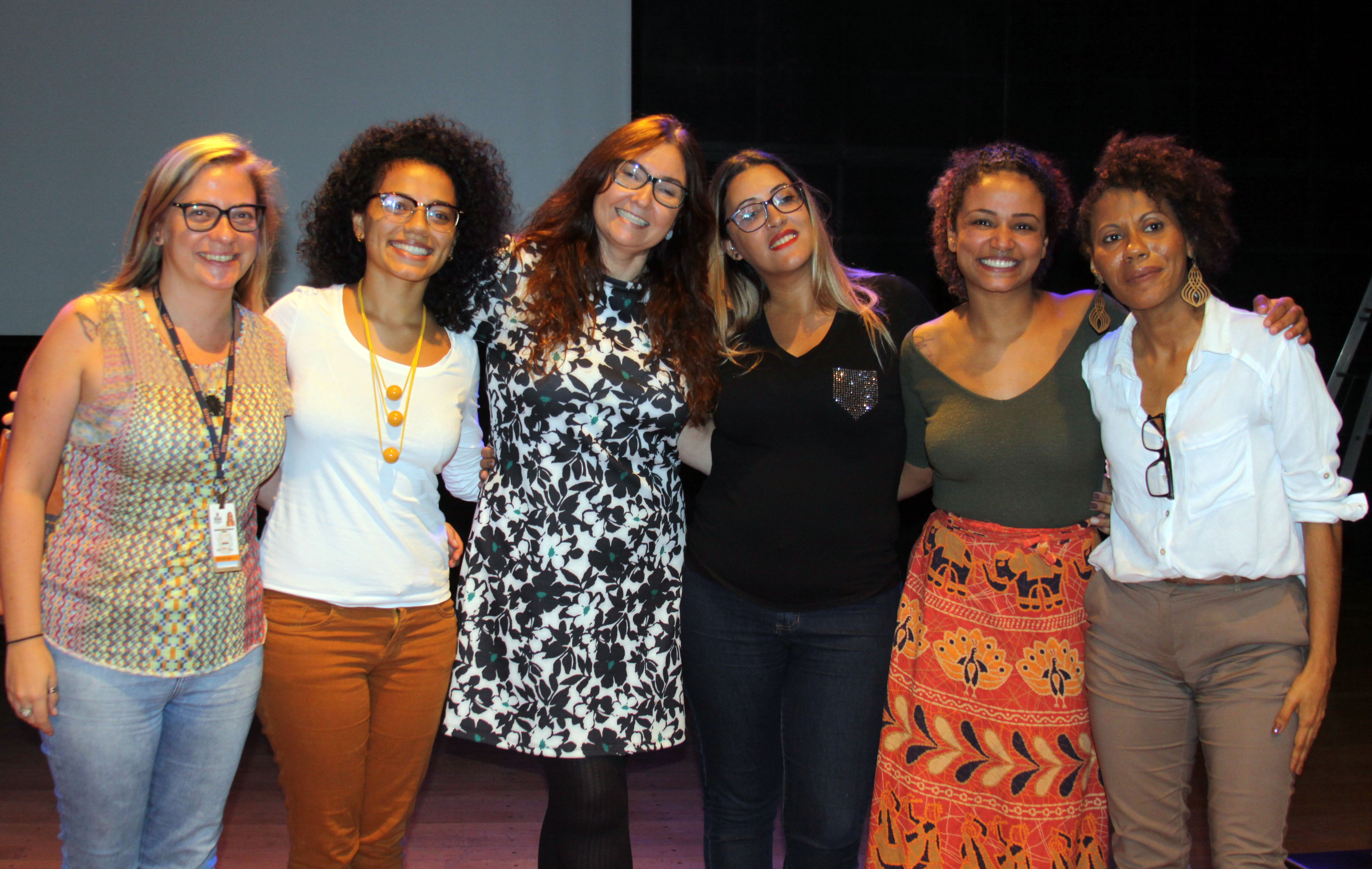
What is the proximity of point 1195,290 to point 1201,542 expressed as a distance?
0.49m

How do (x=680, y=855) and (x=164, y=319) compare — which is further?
(x=680, y=855)

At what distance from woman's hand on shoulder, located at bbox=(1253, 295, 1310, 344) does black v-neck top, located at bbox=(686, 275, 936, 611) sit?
2.34 feet

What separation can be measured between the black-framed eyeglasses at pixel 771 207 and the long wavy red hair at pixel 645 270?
8 centimetres

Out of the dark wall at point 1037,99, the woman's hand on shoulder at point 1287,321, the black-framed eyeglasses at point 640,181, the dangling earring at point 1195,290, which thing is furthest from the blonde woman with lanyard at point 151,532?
the dark wall at point 1037,99

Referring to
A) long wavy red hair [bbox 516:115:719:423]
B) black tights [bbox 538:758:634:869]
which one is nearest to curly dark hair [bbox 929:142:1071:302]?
long wavy red hair [bbox 516:115:719:423]

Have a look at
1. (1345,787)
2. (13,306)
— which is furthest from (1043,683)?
(13,306)

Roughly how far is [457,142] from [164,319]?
702 millimetres

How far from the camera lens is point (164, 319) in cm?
171

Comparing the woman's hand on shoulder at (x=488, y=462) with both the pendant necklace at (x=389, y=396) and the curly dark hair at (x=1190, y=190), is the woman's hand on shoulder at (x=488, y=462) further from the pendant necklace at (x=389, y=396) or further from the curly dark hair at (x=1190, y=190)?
the curly dark hair at (x=1190, y=190)

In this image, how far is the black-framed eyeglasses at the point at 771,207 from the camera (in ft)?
6.95

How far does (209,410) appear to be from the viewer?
1.68m

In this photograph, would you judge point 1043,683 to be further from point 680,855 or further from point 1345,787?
point 1345,787

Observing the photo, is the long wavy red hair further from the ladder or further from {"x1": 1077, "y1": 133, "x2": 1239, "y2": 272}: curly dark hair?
the ladder

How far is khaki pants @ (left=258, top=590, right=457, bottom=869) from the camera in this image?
5.82 feet
